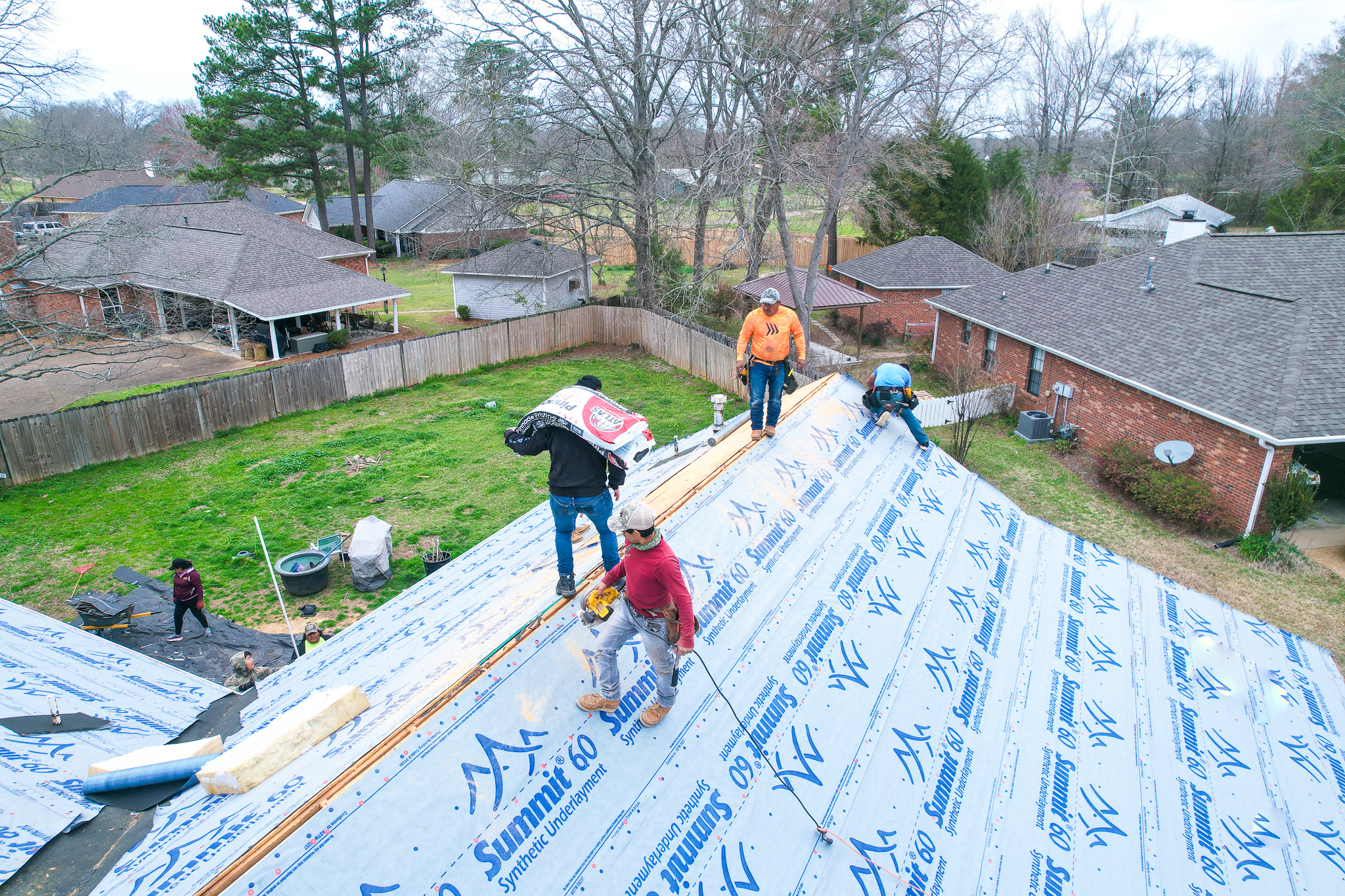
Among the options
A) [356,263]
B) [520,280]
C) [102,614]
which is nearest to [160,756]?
[102,614]

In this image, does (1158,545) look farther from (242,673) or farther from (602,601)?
(242,673)

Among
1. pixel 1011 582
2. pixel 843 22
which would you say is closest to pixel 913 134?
pixel 843 22

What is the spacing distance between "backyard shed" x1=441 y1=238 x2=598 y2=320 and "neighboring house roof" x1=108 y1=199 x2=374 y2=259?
14.3 ft

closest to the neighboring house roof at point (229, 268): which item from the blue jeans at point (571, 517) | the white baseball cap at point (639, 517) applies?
the blue jeans at point (571, 517)

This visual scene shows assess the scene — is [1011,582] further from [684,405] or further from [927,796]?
[684,405]

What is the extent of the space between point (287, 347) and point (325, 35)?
1923 centimetres

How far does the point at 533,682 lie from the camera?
473cm

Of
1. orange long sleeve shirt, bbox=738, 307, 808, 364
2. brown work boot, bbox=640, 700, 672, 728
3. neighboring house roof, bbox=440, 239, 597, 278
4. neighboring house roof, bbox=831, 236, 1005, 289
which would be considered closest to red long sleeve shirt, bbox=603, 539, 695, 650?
brown work boot, bbox=640, 700, 672, 728

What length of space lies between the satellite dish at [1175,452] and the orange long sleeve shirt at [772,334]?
1065 centimetres

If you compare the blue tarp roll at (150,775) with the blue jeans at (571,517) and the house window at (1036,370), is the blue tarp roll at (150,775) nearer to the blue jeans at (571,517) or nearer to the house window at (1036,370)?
the blue jeans at (571,517)

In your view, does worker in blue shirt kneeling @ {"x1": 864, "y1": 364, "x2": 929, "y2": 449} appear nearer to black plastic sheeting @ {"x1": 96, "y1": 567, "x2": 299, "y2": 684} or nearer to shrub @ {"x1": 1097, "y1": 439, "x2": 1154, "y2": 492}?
shrub @ {"x1": 1097, "y1": 439, "x2": 1154, "y2": 492}

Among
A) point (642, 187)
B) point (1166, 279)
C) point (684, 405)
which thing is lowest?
point (684, 405)

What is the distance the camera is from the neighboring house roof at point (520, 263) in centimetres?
2986

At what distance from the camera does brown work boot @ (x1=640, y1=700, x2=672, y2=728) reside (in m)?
4.78
